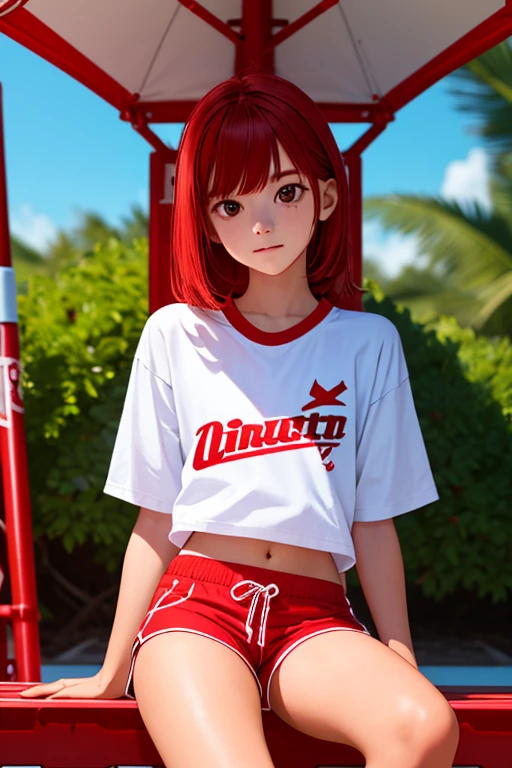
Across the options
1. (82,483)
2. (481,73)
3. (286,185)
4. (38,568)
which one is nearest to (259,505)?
(286,185)

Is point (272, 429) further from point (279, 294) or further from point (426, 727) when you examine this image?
point (426, 727)

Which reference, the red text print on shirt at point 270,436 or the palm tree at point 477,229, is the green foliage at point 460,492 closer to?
the red text print on shirt at point 270,436

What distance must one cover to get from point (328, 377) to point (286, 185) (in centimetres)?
42

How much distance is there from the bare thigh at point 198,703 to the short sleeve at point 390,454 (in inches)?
19.0

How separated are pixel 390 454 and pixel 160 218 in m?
2.44

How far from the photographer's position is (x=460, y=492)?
15.7 ft

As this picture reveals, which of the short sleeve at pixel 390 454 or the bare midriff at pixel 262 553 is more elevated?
the short sleeve at pixel 390 454

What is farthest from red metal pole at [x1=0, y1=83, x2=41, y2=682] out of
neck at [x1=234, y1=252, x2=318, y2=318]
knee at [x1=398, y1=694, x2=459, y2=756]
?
knee at [x1=398, y1=694, x2=459, y2=756]

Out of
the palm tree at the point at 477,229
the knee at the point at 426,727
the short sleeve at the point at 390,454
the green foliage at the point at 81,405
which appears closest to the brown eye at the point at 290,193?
the short sleeve at the point at 390,454

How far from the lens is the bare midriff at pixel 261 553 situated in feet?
6.40

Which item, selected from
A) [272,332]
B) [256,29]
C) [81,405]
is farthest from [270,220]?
[81,405]

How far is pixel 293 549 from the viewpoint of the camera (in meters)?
1.96

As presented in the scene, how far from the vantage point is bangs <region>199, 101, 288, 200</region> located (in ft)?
6.57

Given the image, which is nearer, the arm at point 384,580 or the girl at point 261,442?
the girl at point 261,442
